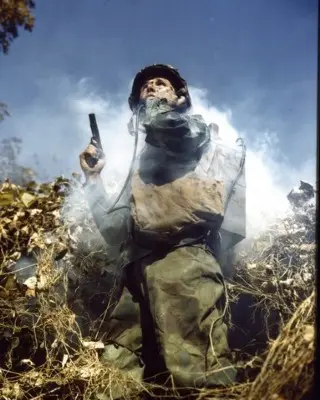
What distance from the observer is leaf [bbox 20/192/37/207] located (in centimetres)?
364

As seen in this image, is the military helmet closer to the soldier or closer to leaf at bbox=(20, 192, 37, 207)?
the soldier

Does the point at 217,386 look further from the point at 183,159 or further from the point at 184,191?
the point at 183,159

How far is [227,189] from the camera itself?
4328 mm

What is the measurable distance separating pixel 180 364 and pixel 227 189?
2.12 meters

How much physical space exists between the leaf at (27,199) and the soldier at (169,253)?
2.75 feet

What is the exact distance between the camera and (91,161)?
15.1 feet

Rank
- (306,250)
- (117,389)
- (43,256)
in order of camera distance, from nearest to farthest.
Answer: (117,389) → (43,256) → (306,250)

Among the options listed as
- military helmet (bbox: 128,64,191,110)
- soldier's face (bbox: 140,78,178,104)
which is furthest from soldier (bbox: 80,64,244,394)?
military helmet (bbox: 128,64,191,110)

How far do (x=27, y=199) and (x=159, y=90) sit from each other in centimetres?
242

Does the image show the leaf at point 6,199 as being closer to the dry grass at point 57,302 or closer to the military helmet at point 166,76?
the dry grass at point 57,302

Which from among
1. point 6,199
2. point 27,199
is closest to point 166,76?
point 27,199

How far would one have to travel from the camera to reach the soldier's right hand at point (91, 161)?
4520 millimetres

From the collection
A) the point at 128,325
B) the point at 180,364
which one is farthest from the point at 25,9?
the point at 180,364

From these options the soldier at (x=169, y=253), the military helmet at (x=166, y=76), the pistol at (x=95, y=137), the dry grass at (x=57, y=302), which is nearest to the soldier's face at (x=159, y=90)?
the military helmet at (x=166, y=76)
